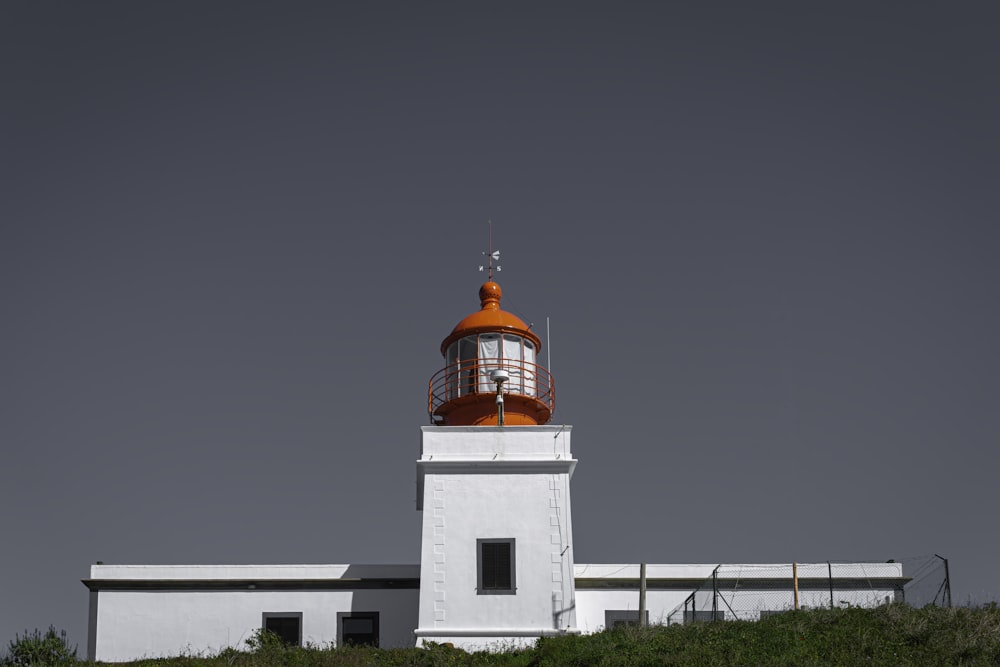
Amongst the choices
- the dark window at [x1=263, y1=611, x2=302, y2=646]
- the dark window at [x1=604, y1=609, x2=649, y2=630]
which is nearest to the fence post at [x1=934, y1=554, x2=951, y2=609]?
the dark window at [x1=604, y1=609, x2=649, y2=630]

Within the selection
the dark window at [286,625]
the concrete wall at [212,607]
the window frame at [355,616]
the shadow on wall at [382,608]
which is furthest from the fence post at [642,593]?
the dark window at [286,625]

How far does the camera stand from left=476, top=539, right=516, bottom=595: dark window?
1015 inches

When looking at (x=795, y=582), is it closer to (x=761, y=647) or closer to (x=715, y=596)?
(x=715, y=596)

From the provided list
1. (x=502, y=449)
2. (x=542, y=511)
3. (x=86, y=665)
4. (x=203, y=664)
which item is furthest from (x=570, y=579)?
(x=86, y=665)

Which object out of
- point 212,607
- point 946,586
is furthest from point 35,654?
point 946,586

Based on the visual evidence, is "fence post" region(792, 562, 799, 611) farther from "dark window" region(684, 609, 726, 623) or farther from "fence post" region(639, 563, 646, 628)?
"fence post" region(639, 563, 646, 628)

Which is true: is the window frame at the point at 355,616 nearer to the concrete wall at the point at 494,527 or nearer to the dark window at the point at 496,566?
the concrete wall at the point at 494,527

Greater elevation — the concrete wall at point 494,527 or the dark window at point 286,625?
the concrete wall at point 494,527

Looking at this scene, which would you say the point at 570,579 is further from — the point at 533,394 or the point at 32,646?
the point at 32,646

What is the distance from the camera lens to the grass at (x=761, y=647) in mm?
20922

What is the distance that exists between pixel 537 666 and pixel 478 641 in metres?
3.12

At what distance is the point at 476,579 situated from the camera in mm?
25828

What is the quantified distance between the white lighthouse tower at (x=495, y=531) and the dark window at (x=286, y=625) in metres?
3.74

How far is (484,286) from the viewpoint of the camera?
30734mm
